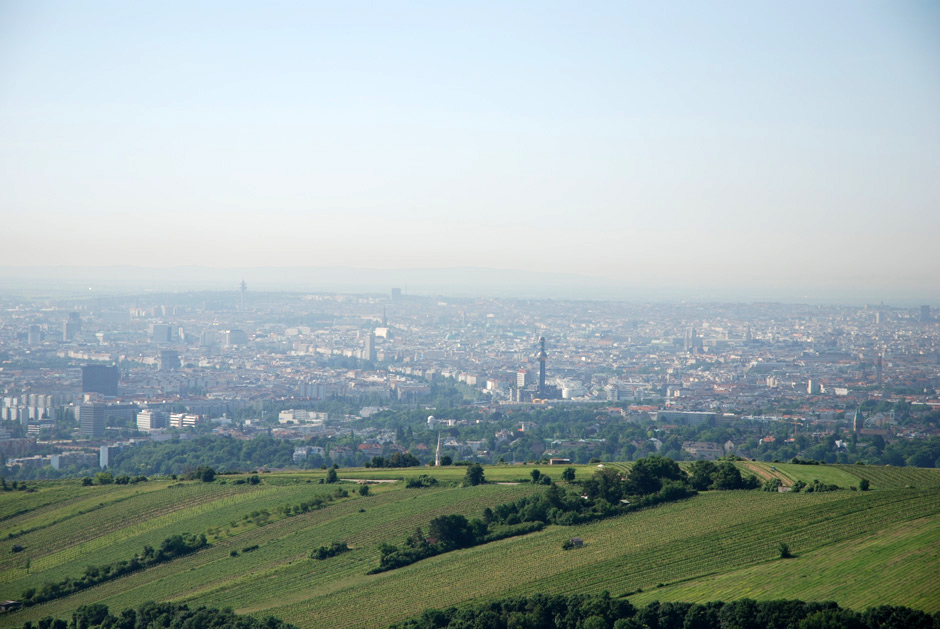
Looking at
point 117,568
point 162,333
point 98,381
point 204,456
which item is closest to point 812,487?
point 117,568

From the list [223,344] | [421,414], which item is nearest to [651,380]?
[421,414]

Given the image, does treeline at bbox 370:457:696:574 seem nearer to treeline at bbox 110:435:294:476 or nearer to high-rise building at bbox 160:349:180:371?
treeline at bbox 110:435:294:476

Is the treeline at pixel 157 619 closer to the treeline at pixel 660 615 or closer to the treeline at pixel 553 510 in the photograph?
the treeline at pixel 660 615

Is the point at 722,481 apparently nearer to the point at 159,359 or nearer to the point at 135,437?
the point at 135,437

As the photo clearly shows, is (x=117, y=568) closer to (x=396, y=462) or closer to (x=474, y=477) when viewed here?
(x=474, y=477)

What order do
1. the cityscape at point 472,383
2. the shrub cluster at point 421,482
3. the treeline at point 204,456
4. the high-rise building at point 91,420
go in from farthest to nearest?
the high-rise building at point 91,420 < the cityscape at point 472,383 < the treeline at point 204,456 < the shrub cluster at point 421,482

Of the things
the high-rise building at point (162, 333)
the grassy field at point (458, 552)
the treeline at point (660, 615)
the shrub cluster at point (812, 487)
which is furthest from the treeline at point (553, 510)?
the high-rise building at point (162, 333)
